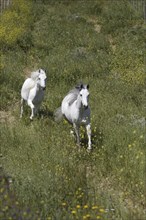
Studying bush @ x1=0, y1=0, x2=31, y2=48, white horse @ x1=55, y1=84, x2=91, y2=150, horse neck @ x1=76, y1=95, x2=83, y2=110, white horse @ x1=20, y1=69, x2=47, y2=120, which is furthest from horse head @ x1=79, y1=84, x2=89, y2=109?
bush @ x1=0, y1=0, x2=31, y2=48

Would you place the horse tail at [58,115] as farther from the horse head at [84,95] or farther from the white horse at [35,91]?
the horse head at [84,95]

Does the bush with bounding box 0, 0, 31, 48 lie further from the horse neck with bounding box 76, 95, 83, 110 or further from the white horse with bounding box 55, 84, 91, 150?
the horse neck with bounding box 76, 95, 83, 110

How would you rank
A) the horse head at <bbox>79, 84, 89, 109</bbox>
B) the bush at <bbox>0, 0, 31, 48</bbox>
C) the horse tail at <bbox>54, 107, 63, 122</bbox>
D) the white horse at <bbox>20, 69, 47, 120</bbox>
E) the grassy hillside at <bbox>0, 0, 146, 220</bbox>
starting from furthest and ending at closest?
the bush at <bbox>0, 0, 31, 48</bbox> < the white horse at <bbox>20, 69, 47, 120</bbox> < the horse tail at <bbox>54, 107, 63, 122</bbox> < the horse head at <bbox>79, 84, 89, 109</bbox> < the grassy hillside at <bbox>0, 0, 146, 220</bbox>

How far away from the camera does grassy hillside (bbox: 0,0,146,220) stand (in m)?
6.41

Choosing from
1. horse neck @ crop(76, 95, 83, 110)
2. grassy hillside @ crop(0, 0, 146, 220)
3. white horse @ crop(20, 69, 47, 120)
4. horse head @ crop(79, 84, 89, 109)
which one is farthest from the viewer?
white horse @ crop(20, 69, 47, 120)

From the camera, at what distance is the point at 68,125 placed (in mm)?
10258

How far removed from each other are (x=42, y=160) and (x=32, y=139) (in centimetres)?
123

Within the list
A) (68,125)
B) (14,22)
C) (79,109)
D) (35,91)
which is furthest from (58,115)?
(14,22)

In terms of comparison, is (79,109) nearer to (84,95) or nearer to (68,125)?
(84,95)

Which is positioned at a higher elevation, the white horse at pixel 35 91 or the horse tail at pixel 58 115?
the white horse at pixel 35 91

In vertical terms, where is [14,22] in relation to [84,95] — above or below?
above

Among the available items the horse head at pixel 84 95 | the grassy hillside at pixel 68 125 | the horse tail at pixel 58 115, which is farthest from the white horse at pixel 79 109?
the horse tail at pixel 58 115

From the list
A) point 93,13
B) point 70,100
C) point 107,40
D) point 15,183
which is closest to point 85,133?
point 70,100

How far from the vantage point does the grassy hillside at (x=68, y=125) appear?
253 inches
